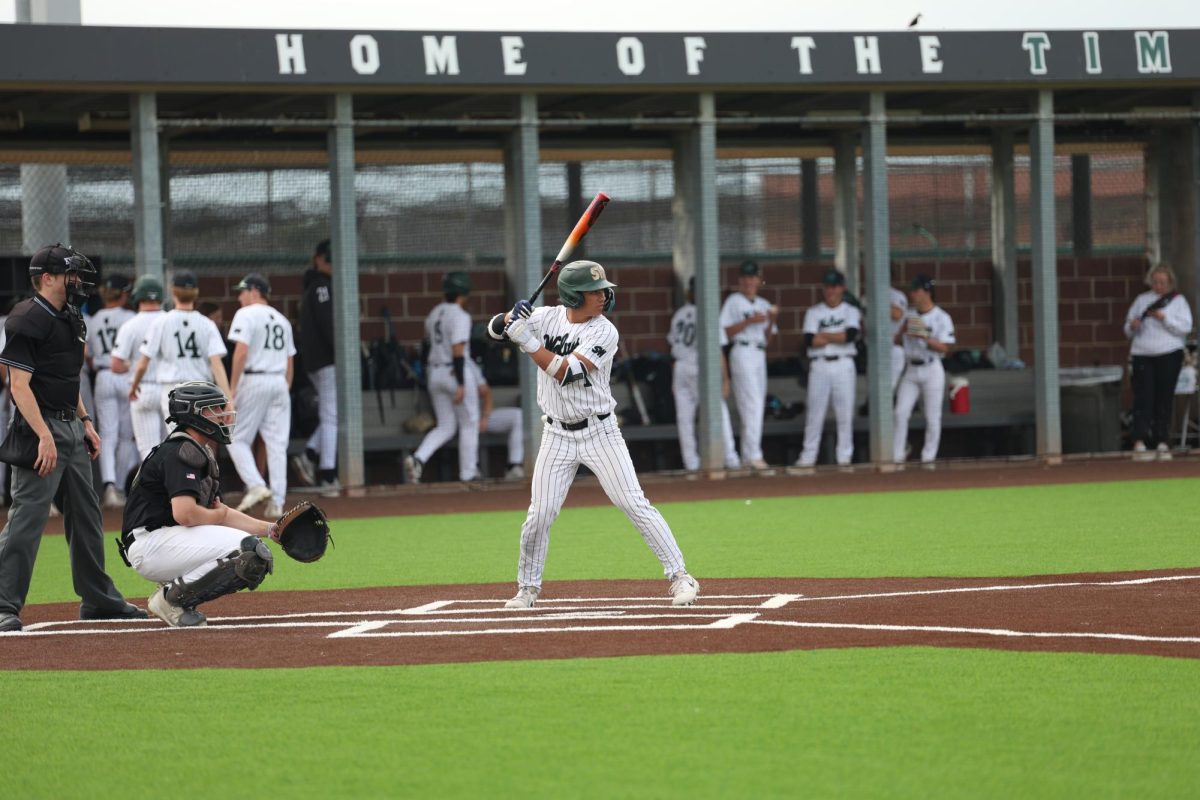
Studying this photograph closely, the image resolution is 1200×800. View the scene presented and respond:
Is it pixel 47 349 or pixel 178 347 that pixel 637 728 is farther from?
pixel 178 347

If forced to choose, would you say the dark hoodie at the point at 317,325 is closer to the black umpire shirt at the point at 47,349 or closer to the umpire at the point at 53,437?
the umpire at the point at 53,437

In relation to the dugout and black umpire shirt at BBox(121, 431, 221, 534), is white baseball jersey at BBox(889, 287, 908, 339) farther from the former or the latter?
black umpire shirt at BBox(121, 431, 221, 534)

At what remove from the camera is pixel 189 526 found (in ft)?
24.4

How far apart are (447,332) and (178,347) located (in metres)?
3.49

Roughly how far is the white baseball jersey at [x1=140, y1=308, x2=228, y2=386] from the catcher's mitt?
498cm

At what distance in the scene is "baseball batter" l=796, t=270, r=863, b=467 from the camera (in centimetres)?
1631

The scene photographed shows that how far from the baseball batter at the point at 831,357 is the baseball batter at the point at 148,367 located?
6.39 meters

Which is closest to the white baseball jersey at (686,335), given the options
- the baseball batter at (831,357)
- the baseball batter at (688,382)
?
the baseball batter at (688,382)

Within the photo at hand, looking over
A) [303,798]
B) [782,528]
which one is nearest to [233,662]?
[303,798]

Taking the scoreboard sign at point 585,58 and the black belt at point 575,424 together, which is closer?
the black belt at point 575,424

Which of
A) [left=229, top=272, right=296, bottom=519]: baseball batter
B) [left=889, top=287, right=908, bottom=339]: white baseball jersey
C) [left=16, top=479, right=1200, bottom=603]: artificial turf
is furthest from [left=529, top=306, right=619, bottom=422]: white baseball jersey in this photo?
[left=889, top=287, right=908, bottom=339]: white baseball jersey

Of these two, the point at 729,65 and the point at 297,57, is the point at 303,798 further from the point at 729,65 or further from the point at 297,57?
the point at 729,65

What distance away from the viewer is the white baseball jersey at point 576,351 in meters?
7.74

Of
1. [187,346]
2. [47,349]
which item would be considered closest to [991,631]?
[47,349]
